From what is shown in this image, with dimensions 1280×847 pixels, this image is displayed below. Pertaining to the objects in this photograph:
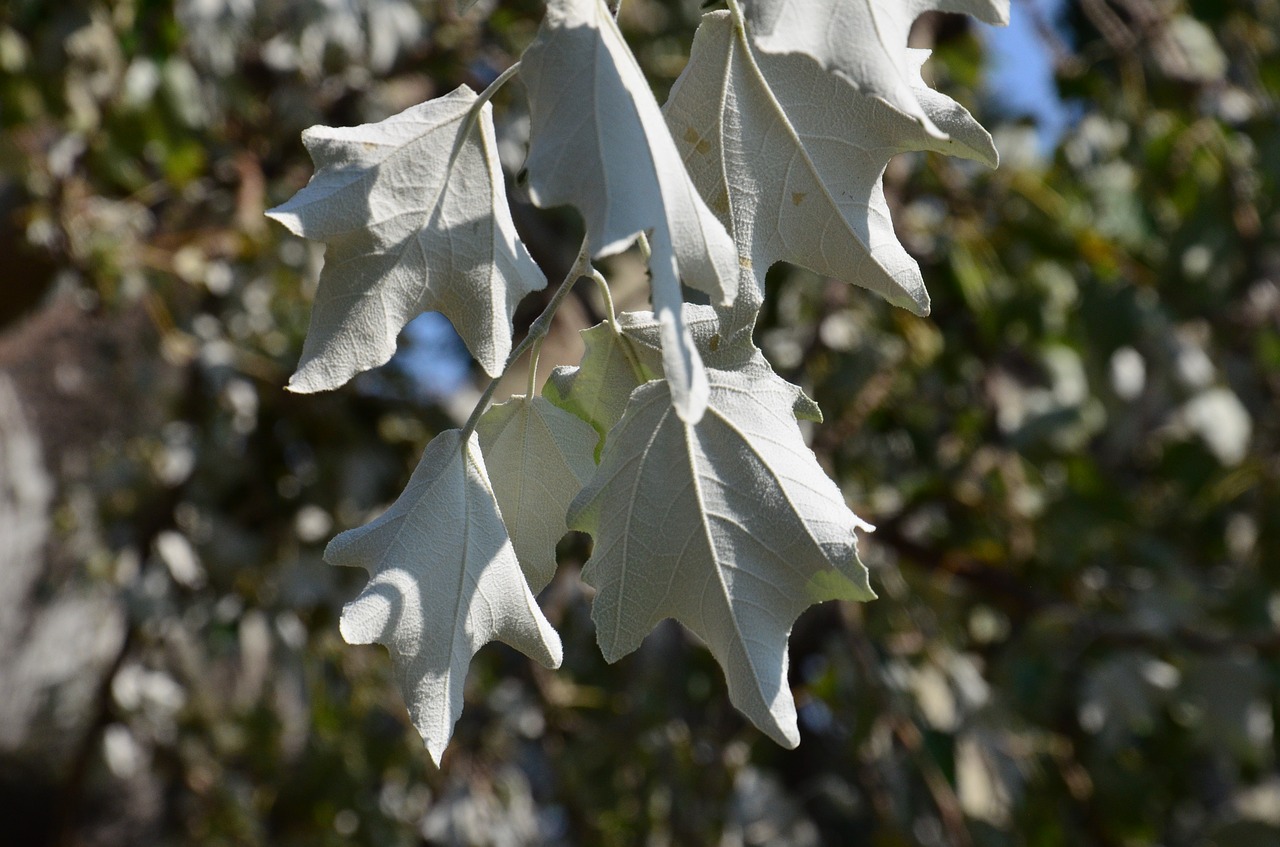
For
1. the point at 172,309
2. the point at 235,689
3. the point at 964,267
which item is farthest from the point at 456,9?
the point at 235,689

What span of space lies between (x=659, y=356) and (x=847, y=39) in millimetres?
149

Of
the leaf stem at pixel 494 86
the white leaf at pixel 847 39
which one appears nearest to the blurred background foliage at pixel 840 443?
the leaf stem at pixel 494 86

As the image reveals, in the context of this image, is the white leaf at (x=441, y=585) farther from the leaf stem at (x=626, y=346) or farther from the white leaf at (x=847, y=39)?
the white leaf at (x=847, y=39)

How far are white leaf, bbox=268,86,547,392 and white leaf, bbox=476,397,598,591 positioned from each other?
0.05 m

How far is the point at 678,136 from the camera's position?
0.47 m

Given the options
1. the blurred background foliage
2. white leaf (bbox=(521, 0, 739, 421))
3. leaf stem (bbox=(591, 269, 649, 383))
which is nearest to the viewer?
white leaf (bbox=(521, 0, 739, 421))

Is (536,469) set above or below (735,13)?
below

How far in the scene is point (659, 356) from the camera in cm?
49

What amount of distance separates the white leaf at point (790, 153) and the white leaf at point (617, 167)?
5 centimetres

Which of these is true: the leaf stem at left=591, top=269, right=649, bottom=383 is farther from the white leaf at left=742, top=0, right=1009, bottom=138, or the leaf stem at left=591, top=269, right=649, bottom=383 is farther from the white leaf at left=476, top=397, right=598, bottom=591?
the white leaf at left=742, top=0, right=1009, bottom=138

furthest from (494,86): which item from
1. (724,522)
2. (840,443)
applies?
(840,443)

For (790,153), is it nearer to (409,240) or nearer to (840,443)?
(409,240)

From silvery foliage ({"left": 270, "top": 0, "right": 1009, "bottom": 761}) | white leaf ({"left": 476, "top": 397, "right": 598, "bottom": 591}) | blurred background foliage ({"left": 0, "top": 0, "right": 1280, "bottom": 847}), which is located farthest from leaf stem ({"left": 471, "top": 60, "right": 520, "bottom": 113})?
blurred background foliage ({"left": 0, "top": 0, "right": 1280, "bottom": 847})

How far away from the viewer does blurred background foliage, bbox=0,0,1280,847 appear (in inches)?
70.6
